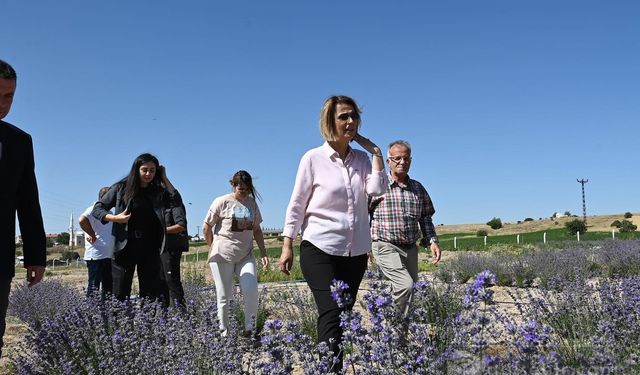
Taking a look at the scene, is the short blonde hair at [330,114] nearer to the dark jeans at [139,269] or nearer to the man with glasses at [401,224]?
the man with glasses at [401,224]

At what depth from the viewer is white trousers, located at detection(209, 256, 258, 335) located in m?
5.37

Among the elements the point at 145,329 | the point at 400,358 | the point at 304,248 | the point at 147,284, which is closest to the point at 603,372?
the point at 400,358

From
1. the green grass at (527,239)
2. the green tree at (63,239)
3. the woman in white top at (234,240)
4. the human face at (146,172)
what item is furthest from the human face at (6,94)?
the green tree at (63,239)

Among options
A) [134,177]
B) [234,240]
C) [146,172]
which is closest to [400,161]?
[234,240]

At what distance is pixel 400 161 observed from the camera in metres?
4.93

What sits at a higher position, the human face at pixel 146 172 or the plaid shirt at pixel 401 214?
the human face at pixel 146 172

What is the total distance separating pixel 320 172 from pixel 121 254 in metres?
2.13

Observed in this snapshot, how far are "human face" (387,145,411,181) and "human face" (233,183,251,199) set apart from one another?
5.10 ft

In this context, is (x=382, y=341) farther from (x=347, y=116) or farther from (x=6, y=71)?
(x=6, y=71)

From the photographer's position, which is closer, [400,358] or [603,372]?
[603,372]

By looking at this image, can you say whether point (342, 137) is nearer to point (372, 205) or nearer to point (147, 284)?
point (372, 205)

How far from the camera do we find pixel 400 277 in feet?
15.0

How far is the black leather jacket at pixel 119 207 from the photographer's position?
4781mm

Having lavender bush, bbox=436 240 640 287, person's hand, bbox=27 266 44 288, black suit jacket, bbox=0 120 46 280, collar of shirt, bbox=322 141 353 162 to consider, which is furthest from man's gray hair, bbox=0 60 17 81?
lavender bush, bbox=436 240 640 287
